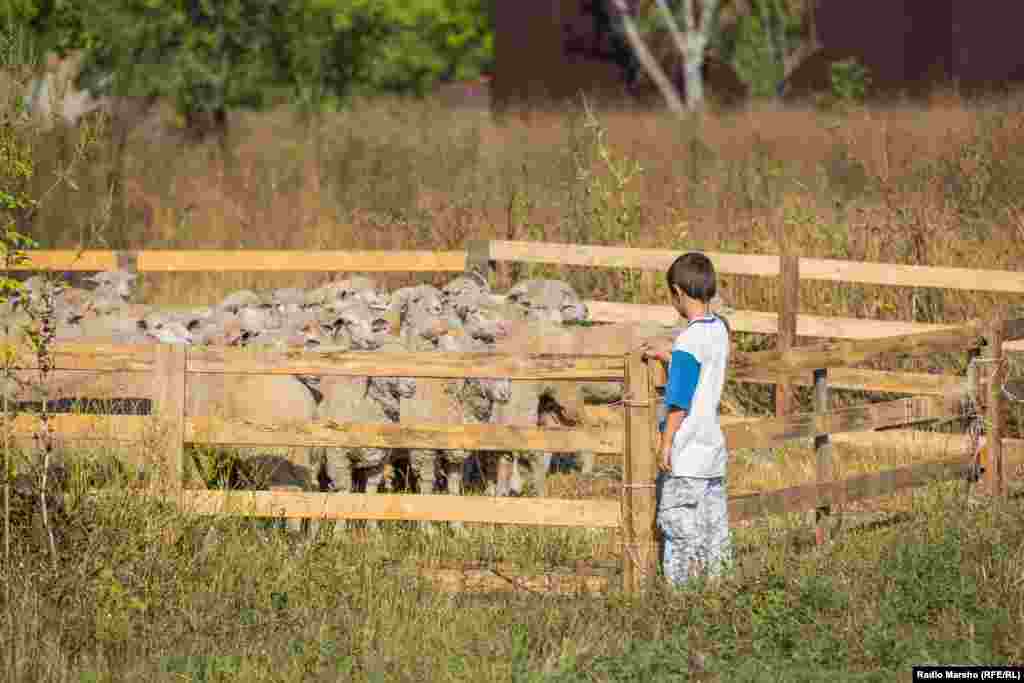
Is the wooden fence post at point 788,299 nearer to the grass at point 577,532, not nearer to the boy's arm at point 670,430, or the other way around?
the grass at point 577,532

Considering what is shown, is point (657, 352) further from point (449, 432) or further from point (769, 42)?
point (769, 42)

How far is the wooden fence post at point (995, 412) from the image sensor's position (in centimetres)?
844

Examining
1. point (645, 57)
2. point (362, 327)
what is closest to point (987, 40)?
point (645, 57)

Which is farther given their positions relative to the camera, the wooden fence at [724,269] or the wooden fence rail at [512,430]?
the wooden fence at [724,269]

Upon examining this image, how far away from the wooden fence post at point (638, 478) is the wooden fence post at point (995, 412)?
8.13 feet


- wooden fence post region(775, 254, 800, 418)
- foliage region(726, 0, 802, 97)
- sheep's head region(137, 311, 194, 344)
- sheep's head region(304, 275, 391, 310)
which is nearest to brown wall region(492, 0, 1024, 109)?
foliage region(726, 0, 802, 97)

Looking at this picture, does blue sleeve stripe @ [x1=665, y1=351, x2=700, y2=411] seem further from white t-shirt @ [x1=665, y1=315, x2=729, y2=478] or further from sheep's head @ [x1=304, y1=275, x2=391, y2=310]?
sheep's head @ [x1=304, y1=275, x2=391, y2=310]

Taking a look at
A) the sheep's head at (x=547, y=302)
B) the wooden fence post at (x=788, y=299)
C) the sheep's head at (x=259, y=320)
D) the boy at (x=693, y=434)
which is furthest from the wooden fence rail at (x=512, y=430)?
the sheep's head at (x=547, y=302)

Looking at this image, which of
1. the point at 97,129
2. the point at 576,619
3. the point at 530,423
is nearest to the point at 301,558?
the point at 576,619

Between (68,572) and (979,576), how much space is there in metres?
3.67

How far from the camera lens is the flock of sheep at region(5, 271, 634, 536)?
8641 millimetres

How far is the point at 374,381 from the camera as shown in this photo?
8828 mm

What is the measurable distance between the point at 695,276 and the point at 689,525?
1.03m

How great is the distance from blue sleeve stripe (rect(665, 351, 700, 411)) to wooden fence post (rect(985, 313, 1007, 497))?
2.51 m
